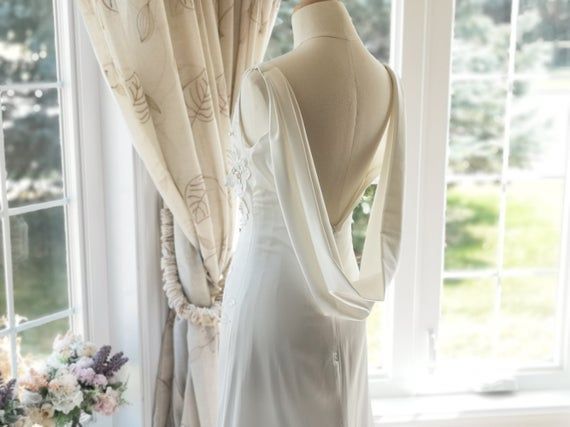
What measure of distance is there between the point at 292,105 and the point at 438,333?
137 centimetres

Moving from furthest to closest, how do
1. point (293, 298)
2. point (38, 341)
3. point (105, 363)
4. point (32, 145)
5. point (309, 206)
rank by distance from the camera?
1. point (38, 341)
2. point (32, 145)
3. point (105, 363)
4. point (293, 298)
5. point (309, 206)

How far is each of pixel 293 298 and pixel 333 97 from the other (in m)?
0.42

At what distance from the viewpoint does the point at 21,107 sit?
2020 mm

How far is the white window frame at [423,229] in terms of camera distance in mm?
2391

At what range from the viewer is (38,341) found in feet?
7.13

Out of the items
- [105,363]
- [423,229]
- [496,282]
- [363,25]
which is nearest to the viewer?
[105,363]

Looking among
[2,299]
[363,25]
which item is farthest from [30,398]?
[363,25]

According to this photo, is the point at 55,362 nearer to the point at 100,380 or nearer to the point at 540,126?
the point at 100,380

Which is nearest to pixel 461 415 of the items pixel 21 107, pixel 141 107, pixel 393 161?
pixel 393 161

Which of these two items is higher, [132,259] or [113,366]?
[132,259]

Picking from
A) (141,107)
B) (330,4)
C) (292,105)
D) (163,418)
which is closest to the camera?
(292,105)

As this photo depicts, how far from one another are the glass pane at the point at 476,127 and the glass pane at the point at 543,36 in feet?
0.43

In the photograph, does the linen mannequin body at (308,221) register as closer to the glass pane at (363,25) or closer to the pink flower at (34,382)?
the pink flower at (34,382)

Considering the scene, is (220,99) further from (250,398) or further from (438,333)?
(438,333)
